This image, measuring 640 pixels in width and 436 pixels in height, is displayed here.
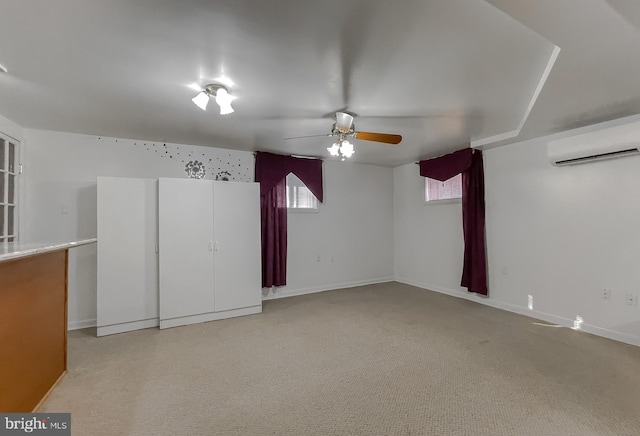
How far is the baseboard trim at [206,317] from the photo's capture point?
10.6ft

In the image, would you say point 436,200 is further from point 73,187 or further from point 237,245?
point 73,187

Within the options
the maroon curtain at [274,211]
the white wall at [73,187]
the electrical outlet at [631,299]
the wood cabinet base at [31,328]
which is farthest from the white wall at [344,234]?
the electrical outlet at [631,299]

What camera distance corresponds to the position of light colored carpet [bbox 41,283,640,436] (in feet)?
5.45

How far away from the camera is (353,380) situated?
2113 mm

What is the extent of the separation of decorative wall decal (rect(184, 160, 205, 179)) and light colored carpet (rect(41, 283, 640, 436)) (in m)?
1.97

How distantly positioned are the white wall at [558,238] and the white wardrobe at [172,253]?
3.24 metres

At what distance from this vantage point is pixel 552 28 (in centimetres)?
140

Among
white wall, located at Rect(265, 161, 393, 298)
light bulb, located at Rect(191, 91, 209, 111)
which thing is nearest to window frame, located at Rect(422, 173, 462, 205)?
white wall, located at Rect(265, 161, 393, 298)

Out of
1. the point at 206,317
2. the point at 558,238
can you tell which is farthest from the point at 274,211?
the point at 558,238

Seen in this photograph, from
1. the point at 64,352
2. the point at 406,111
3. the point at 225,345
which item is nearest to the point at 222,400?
the point at 225,345

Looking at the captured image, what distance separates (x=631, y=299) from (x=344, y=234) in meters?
3.49

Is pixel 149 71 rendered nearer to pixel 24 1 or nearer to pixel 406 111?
pixel 24 1

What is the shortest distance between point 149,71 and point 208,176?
2.17 metres

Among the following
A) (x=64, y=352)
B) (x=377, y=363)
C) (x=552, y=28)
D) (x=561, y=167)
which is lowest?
(x=377, y=363)
